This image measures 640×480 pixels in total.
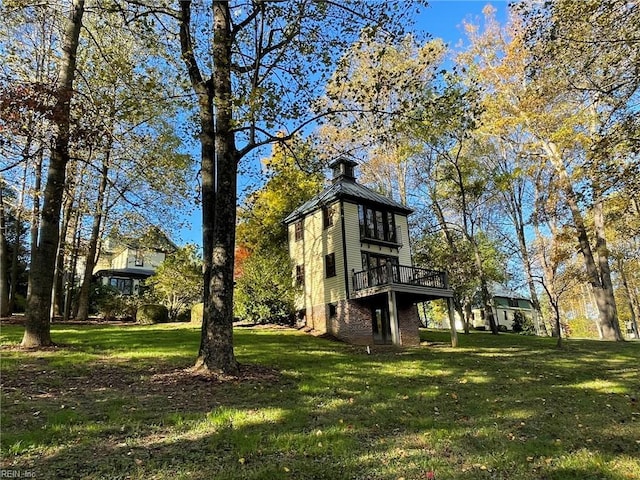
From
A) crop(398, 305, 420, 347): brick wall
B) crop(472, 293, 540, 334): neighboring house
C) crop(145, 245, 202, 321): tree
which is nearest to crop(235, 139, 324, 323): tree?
crop(145, 245, 202, 321): tree

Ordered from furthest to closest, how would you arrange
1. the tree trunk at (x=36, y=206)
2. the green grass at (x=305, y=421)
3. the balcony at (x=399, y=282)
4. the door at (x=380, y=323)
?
the door at (x=380, y=323), the balcony at (x=399, y=282), the tree trunk at (x=36, y=206), the green grass at (x=305, y=421)

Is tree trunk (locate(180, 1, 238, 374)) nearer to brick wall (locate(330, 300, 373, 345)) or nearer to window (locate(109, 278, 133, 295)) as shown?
brick wall (locate(330, 300, 373, 345))

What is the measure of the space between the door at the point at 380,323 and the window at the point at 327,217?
4569 millimetres

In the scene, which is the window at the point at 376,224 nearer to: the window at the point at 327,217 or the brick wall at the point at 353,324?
the window at the point at 327,217

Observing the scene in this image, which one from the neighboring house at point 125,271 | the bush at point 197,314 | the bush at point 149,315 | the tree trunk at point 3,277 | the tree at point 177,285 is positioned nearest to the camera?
the tree trunk at point 3,277

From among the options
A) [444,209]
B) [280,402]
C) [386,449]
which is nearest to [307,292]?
[444,209]

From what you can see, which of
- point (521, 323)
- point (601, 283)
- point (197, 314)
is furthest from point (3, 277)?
point (521, 323)

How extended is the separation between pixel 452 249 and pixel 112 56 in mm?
19621

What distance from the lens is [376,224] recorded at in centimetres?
2105

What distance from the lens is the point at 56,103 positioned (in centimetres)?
723

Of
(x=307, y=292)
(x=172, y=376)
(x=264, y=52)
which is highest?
(x=264, y=52)

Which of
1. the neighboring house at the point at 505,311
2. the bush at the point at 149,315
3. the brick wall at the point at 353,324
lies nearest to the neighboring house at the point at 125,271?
the bush at the point at 149,315

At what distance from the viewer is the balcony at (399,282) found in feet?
57.3

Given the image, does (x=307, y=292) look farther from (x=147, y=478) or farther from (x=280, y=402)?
(x=147, y=478)
